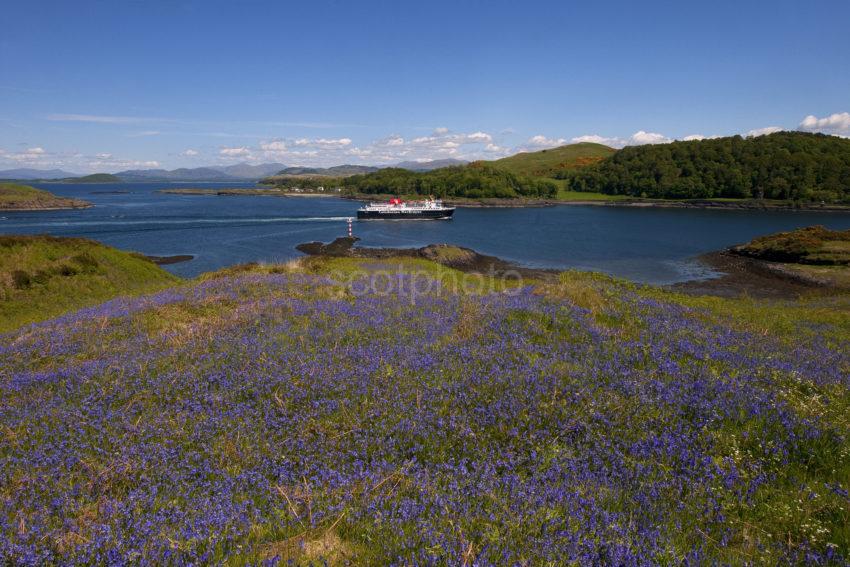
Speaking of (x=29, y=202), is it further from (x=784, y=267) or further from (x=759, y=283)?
(x=784, y=267)

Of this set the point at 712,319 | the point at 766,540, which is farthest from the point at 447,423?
the point at 712,319

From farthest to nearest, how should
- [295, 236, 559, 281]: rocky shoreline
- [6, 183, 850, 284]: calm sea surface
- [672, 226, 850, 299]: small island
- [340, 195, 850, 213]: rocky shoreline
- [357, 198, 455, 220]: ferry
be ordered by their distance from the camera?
1. [340, 195, 850, 213]: rocky shoreline
2. [357, 198, 455, 220]: ferry
3. [6, 183, 850, 284]: calm sea surface
4. [295, 236, 559, 281]: rocky shoreline
5. [672, 226, 850, 299]: small island

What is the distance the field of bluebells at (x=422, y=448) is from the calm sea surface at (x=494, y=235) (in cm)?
3679

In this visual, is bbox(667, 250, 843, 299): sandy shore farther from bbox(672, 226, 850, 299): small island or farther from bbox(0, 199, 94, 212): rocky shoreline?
bbox(0, 199, 94, 212): rocky shoreline

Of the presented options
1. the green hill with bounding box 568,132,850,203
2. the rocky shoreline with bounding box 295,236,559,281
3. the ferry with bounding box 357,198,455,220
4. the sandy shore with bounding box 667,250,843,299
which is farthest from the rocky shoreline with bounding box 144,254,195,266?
the green hill with bounding box 568,132,850,203

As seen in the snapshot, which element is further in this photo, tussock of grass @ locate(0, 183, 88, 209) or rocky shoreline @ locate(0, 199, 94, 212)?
tussock of grass @ locate(0, 183, 88, 209)

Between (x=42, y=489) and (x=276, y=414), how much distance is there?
Answer: 2323 mm

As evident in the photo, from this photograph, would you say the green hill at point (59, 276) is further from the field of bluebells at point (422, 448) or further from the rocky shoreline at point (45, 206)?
the rocky shoreline at point (45, 206)

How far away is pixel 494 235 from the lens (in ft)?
243

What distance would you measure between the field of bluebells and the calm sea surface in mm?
36791

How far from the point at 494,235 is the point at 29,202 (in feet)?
391

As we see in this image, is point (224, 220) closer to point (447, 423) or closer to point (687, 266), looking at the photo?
point (687, 266)

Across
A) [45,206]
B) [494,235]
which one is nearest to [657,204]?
[494,235]

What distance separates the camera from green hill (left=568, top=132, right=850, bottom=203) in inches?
5221
